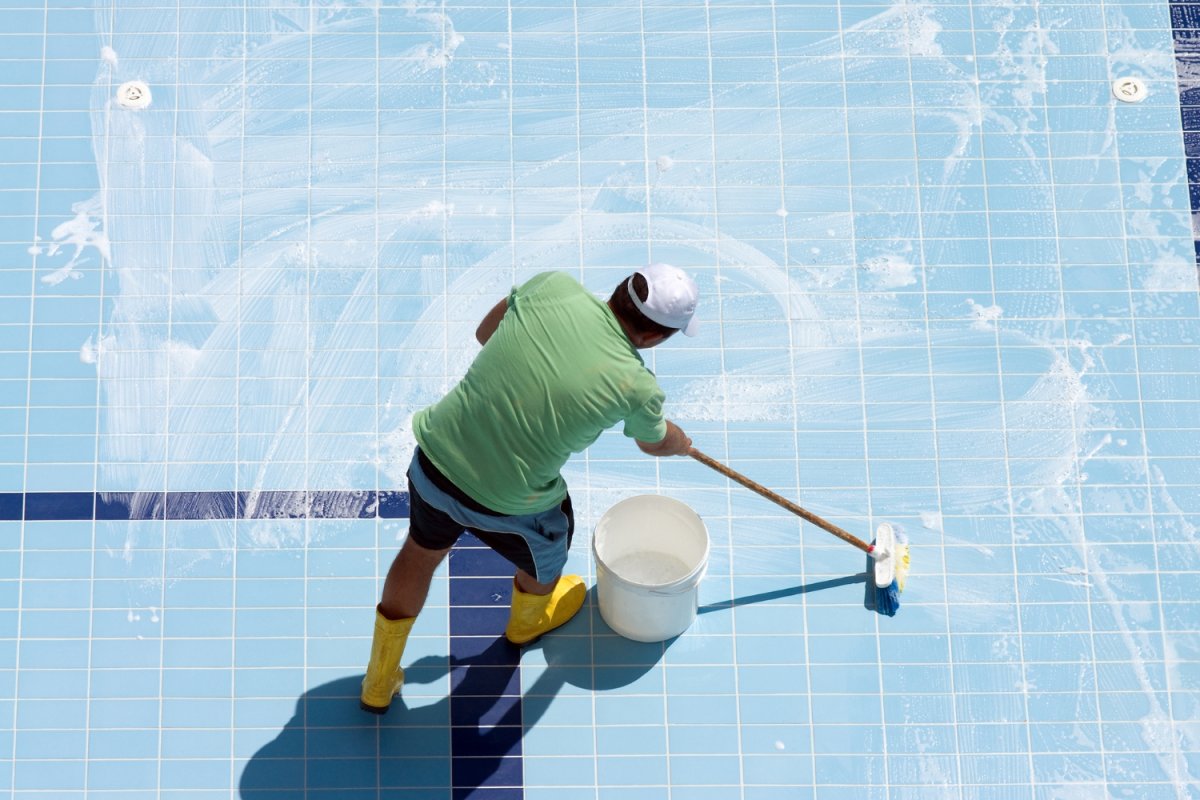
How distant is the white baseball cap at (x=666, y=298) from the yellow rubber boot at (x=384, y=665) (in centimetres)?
116

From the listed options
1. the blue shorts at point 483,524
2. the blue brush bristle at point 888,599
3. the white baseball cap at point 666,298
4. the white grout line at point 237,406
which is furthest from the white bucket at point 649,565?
the white grout line at point 237,406

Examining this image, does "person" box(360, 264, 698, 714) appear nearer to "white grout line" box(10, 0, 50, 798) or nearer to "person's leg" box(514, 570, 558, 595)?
"person's leg" box(514, 570, 558, 595)

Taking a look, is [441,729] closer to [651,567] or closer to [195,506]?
[651,567]

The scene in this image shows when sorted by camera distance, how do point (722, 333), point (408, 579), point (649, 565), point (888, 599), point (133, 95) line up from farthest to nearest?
point (133, 95) → point (722, 333) → point (649, 565) → point (888, 599) → point (408, 579)

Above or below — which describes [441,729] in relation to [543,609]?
below

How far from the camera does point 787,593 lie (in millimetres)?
3877

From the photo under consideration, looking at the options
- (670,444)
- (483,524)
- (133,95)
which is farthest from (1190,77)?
(133,95)

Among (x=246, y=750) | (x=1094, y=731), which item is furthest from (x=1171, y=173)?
(x=246, y=750)

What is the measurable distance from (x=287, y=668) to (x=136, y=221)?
60.0 inches

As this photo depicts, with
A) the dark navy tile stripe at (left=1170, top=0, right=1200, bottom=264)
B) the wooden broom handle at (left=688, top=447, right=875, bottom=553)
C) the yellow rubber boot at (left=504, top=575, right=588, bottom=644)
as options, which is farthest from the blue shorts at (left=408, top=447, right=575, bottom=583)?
the dark navy tile stripe at (left=1170, top=0, right=1200, bottom=264)

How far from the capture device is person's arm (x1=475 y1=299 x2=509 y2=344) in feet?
10.7

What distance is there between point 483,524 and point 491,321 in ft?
1.74

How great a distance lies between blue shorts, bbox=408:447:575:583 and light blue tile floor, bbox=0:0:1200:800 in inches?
17.7

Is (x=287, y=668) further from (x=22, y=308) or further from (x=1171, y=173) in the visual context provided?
(x=1171, y=173)
